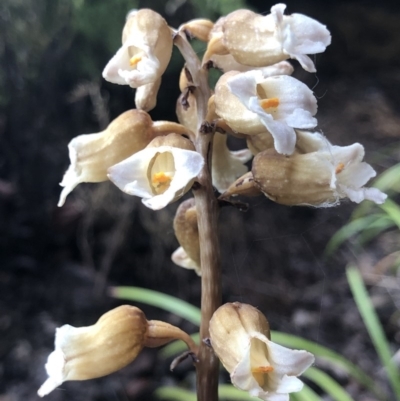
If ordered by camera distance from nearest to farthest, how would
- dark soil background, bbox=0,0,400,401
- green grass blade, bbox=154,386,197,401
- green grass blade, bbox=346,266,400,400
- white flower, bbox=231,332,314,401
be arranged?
white flower, bbox=231,332,314,401
green grass blade, bbox=346,266,400,400
green grass blade, bbox=154,386,197,401
dark soil background, bbox=0,0,400,401

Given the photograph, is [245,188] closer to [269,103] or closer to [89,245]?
[269,103]

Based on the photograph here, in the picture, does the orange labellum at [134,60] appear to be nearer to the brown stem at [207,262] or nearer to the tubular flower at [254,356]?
the brown stem at [207,262]

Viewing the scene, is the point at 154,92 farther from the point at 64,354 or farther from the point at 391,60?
the point at 391,60

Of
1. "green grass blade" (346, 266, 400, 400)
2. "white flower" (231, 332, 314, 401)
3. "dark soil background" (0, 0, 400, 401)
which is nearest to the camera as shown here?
"white flower" (231, 332, 314, 401)

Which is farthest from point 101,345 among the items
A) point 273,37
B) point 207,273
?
point 273,37

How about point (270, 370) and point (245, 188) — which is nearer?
point (270, 370)

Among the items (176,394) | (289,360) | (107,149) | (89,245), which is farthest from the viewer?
(89,245)

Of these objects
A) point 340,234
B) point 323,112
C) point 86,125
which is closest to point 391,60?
point 323,112

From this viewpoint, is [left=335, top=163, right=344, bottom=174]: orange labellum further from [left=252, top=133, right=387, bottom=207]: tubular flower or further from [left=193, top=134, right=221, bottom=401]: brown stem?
[left=193, top=134, right=221, bottom=401]: brown stem

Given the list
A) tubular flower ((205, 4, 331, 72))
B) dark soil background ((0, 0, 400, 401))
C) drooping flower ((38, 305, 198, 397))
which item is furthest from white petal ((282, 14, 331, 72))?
dark soil background ((0, 0, 400, 401))
